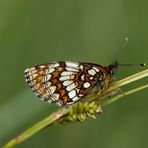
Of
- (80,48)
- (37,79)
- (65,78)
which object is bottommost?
(80,48)

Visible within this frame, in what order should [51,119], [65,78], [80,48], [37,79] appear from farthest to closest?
[80,48], [65,78], [37,79], [51,119]

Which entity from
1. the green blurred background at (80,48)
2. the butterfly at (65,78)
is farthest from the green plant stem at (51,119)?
the green blurred background at (80,48)

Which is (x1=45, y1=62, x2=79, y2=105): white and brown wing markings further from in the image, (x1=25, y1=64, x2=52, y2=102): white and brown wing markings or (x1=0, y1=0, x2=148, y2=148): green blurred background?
(x1=0, y1=0, x2=148, y2=148): green blurred background

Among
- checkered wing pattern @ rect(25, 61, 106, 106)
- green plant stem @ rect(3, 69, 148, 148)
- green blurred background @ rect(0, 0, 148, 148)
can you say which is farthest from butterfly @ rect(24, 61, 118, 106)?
green blurred background @ rect(0, 0, 148, 148)

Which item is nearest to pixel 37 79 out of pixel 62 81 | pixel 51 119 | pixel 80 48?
pixel 62 81

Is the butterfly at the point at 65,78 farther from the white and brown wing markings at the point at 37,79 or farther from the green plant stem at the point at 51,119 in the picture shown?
the green plant stem at the point at 51,119

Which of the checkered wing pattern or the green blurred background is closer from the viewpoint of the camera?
the checkered wing pattern

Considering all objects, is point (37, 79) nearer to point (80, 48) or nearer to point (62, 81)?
point (62, 81)
